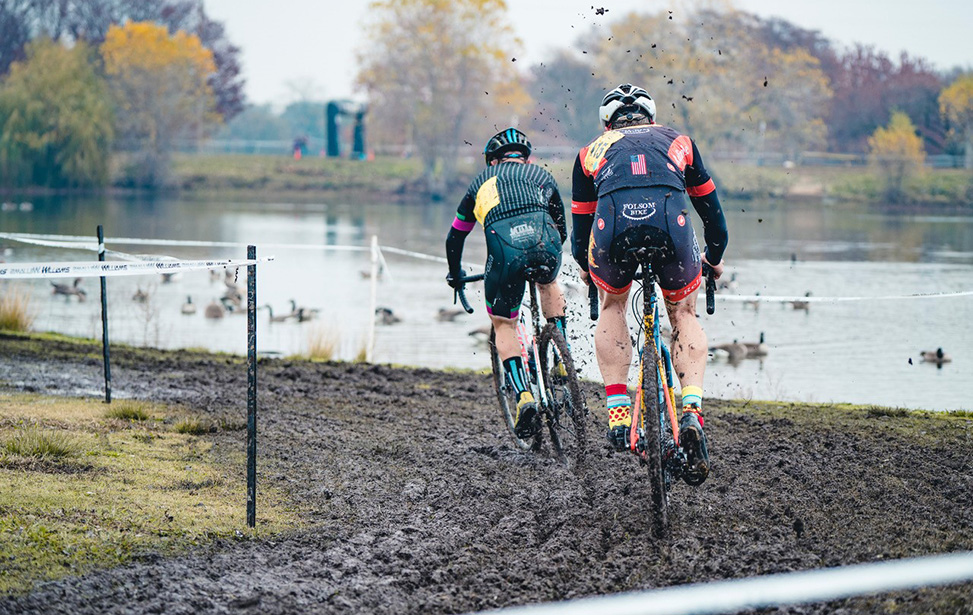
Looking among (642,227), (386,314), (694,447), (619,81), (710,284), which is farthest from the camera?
(619,81)

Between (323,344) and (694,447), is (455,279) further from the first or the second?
(323,344)

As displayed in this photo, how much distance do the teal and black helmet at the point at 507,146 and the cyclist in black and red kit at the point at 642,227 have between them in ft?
4.96

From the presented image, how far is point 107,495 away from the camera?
6.29 metres

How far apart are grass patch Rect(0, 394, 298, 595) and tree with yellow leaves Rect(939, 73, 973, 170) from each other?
7650cm

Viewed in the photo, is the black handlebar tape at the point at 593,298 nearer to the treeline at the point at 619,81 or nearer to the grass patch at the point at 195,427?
the grass patch at the point at 195,427

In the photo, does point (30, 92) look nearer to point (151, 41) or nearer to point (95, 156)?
point (95, 156)

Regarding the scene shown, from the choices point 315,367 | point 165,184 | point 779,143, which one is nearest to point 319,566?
point 315,367

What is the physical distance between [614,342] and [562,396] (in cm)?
130

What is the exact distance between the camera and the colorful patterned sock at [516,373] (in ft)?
25.1

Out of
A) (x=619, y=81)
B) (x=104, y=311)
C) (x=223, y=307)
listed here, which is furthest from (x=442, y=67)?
(x=104, y=311)

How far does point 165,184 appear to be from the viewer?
7306cm

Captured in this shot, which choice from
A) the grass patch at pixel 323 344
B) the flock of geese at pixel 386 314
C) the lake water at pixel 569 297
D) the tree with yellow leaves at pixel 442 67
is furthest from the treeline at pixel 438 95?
the grass patch at pixel 323 344

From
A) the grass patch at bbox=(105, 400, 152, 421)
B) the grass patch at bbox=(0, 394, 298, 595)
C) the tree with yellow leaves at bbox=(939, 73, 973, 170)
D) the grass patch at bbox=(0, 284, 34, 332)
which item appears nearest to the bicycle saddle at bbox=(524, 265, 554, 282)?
the grass patch at bbox=(0, 394, 298, 595)

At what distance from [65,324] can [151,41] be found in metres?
62.5
